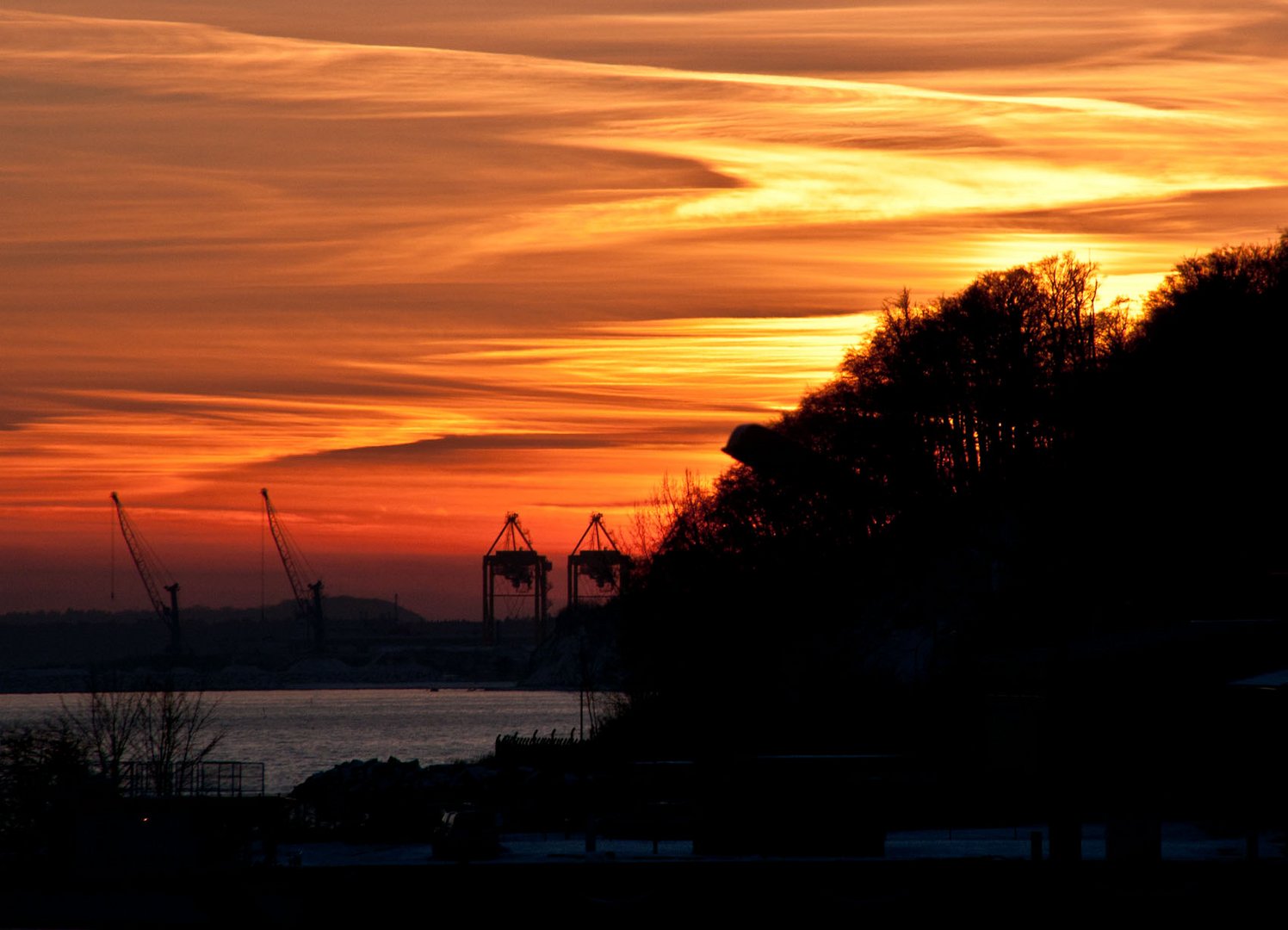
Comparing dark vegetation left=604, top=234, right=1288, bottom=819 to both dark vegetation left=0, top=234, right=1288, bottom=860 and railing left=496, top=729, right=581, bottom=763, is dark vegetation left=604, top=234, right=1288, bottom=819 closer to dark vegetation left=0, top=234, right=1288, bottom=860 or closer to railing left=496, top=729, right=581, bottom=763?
dark vegetation left=0, top=234, right=1288, bottom=860

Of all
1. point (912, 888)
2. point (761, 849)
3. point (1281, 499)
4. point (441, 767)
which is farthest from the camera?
point (441, 767)

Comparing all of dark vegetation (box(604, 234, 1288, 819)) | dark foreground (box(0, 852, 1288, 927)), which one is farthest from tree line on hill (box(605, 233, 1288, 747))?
dark foreground (box(0, 852, 1288, 927))

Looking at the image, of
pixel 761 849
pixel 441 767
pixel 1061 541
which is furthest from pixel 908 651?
pixel 761 849

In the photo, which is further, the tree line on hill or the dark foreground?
the tree line on hill

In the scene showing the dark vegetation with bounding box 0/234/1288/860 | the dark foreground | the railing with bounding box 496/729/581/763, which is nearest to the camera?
the dark foreground

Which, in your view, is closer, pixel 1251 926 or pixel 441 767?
pixel 1251 926

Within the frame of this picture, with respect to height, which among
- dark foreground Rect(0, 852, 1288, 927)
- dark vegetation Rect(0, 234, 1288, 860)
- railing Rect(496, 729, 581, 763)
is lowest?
dark foreground Rect(0, 852, 1288, 927)

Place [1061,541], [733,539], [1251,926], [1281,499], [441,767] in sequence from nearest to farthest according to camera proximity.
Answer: [1251,926] → [1281,499] → [1061,541] → [441,767] → [733,539]

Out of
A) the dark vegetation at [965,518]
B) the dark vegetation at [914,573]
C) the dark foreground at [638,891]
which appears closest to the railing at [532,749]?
the dark vegetation at [914,573]

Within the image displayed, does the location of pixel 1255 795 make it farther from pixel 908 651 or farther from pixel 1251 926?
pixel 908 651

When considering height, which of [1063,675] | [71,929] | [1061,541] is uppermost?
[1061,541]

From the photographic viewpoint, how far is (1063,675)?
1286 inches

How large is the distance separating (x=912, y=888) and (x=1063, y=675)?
5475 millimetres

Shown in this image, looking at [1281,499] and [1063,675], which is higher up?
[1281,499]
